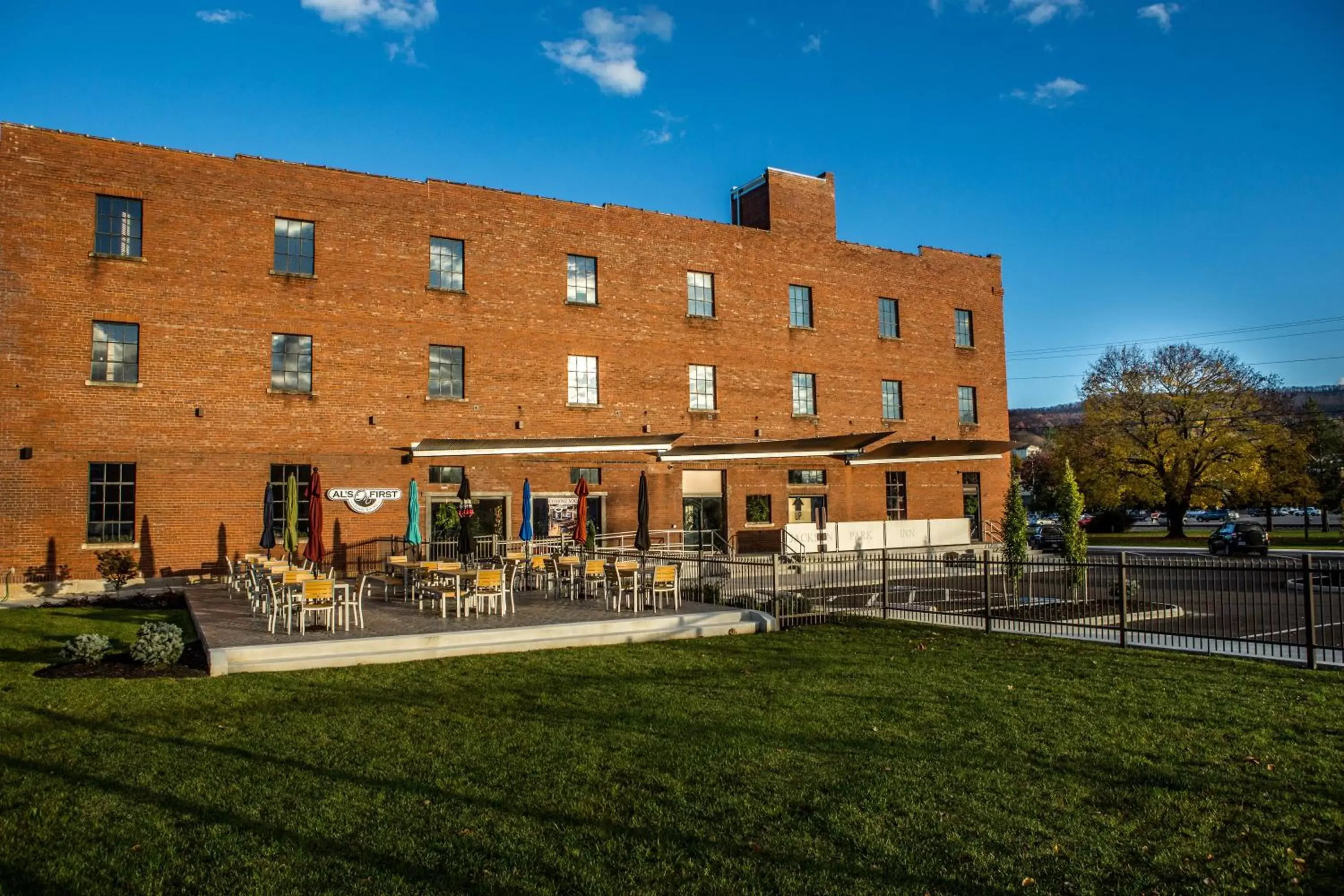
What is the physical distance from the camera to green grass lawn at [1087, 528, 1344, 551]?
42.4 m

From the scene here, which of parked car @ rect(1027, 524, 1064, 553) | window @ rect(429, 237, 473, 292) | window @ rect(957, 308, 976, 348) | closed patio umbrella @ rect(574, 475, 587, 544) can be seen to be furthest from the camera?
parked car @ rect(1027, 524, 1064, 553)

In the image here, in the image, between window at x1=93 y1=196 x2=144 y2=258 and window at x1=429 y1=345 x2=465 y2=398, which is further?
window at x1=429 y1=345 x2=465 y2=398

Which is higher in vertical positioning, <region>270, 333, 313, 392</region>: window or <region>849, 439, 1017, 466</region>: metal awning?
<region>270, 333, 313, 392</region>: window

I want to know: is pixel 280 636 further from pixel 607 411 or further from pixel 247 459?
pixel 607 411

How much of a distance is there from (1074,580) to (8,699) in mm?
16486

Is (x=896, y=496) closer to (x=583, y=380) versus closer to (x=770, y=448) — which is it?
(x=770, y=448)

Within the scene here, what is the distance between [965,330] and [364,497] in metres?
24.1

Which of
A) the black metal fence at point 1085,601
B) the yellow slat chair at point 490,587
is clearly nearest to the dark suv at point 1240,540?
the black metal fence at point 1085,601

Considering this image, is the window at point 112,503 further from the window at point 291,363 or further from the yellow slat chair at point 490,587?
the yellow slat chair at point 490,587

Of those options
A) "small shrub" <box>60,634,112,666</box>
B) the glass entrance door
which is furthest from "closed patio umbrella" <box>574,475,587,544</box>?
the glass entrance door

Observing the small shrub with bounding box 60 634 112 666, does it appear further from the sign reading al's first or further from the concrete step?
the sign reading al's first

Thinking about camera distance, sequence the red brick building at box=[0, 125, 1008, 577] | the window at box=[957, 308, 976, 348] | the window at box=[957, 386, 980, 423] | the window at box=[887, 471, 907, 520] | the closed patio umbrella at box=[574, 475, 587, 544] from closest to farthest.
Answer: the closed patio umbrella at box=[574, 475, 587, 544] < the red brick building at box=[0, 125, 1008, 577] < the window at box=[887, 471, 907, 520] < the window at box=[957, 386, 980, 423] < the window at box=[957, 308, 976, 348]

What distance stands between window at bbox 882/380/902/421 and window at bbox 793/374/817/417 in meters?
3.20

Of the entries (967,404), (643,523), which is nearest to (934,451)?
(967,404)
